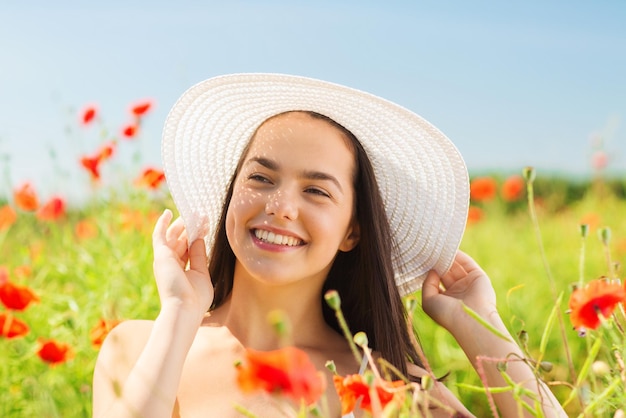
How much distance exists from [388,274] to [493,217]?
3.65 m

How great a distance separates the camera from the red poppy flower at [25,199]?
3.50m

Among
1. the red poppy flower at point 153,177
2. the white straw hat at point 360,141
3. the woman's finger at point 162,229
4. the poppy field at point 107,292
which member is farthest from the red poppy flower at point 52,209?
the woman's finger at point 162,229

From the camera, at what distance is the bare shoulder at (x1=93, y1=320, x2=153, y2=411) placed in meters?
1.97

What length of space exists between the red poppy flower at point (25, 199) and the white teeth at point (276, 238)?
6.13 ft

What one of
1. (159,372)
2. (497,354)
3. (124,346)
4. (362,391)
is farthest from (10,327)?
(362,391)

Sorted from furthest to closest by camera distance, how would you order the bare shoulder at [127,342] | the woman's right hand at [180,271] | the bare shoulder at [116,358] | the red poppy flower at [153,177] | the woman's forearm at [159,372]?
the red poppy flower at [153,177] → the bare shoulder at [127,342] → the bare shoulder at [116,358] → the woman's right hand at [180,271] → the woman's forearm at [159,372]

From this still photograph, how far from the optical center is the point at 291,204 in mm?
1905

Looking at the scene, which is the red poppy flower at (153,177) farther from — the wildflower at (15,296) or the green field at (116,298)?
the wildflower at (15,296)

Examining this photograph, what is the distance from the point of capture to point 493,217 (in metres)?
5.70

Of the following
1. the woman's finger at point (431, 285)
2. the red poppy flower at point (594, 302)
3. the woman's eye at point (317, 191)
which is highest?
the red poppy flower at point (594, 302)

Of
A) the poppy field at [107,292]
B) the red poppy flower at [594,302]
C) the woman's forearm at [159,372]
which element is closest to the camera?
the red poppy flower at [594,302]

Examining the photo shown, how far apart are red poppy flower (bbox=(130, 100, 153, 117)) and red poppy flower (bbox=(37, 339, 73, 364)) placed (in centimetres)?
128

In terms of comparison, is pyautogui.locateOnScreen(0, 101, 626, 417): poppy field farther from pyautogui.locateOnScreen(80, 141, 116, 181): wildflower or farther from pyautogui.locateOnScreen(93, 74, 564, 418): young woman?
pyautogui.locateOnScreen(93, 74, 564, 418): young woman

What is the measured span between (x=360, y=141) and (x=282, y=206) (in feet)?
1.21
